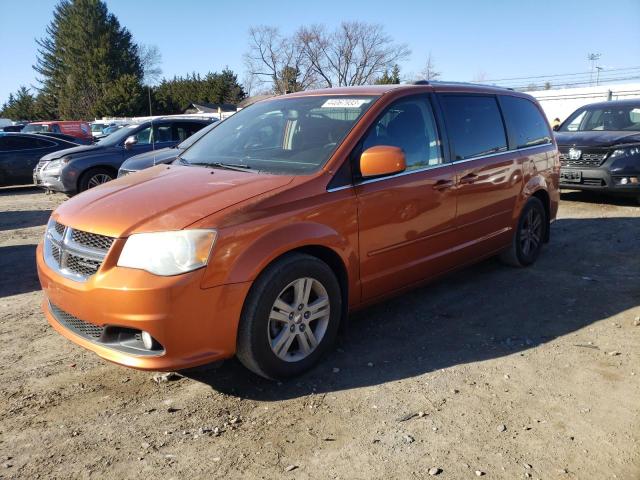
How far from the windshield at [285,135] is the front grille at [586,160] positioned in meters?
6.46

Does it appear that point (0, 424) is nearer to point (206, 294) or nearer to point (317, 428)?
point (206, 294)

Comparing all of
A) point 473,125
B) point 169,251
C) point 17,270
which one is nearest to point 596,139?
point 473,125

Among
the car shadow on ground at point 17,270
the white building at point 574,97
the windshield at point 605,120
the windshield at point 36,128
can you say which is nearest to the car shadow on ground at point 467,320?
the car shadow on ground at point 17,270

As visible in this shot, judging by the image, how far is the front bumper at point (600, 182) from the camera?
8539 millimetres

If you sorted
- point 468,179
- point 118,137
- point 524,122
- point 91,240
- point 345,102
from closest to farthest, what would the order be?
1. point 91,240
2. point 345,102
3. point 468,179
4. point 524,122
5. point 118,137

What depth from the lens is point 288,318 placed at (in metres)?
3.22

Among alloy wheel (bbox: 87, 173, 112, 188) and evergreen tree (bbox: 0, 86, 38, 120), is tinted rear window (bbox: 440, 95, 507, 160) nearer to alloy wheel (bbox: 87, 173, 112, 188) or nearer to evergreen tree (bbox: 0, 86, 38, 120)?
alloy wheel (bbox: 87, 173, 112, 188)

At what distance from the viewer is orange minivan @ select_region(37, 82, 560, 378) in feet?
9.23

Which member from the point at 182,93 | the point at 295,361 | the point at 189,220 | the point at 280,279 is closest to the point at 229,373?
the point at 295,361

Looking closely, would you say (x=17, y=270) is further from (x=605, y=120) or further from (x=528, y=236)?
(x=605, y=120)

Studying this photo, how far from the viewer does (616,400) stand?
10.2ft

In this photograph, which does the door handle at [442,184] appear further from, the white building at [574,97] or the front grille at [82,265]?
the white building at [574,97]

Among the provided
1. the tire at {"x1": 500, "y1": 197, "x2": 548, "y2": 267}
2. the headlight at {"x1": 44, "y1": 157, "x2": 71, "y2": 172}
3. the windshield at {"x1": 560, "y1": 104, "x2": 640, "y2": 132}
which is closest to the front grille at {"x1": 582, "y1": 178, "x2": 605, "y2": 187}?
the windshield at {"x1": 560, "y1": 104, "x2": 640, "y2": 132}

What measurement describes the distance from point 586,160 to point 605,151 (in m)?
0.31
